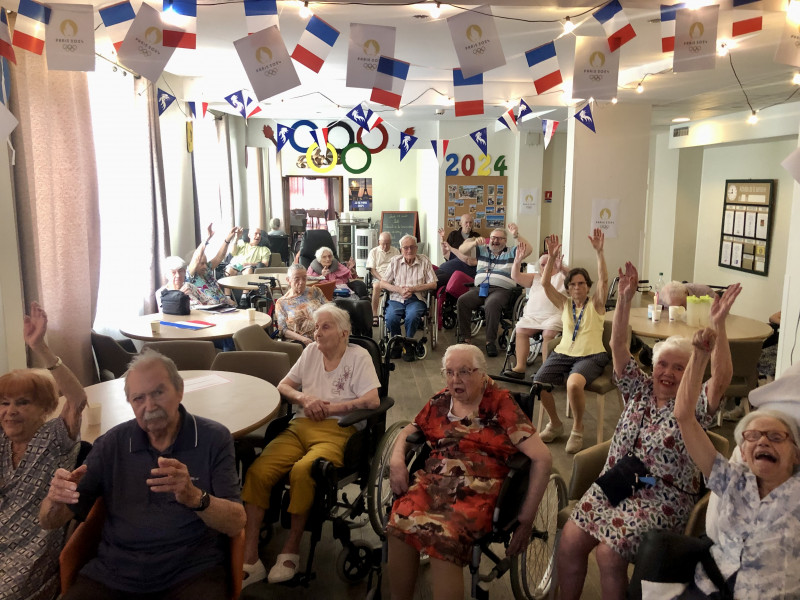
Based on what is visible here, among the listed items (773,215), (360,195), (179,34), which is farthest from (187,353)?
(360,195)

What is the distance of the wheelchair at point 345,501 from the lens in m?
2.60

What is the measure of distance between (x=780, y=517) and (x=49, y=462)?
2.32 meters

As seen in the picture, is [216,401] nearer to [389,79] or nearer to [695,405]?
[695,405]

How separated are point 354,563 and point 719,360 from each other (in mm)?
1685

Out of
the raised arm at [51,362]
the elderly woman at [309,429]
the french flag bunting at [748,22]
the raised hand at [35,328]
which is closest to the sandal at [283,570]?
the elderly woman at [309,429]

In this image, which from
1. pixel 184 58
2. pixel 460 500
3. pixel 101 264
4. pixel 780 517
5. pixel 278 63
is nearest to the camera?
pixel 780 517

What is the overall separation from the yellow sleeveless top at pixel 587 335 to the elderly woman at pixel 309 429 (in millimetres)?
1770

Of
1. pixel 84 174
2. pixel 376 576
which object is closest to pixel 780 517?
pixel 376 576

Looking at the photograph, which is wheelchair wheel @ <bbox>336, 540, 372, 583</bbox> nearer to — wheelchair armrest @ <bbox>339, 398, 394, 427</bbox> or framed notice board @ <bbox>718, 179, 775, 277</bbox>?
wheelchair armrest @ <bbox>339, 398, 394, 427</bbox>

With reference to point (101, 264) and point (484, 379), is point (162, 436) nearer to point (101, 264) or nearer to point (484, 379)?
point (484, 379)

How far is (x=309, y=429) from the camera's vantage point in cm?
290

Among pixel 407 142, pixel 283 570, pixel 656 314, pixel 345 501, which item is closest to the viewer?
pixel 283 570

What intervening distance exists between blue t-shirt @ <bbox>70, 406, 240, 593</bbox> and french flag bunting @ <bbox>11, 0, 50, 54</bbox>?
7.38 ft

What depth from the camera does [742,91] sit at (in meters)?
6.56
